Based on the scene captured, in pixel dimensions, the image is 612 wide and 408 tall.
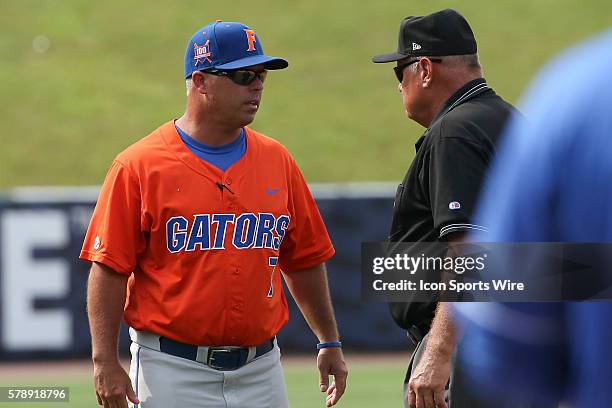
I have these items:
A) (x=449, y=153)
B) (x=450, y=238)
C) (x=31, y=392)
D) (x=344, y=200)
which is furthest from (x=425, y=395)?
(x=344, y=200)

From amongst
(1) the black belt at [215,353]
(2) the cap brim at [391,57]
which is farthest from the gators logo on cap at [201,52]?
(1) the black belt at [215,353]

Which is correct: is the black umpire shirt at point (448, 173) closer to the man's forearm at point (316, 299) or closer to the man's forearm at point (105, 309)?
the man's forearm at point (316, 299)

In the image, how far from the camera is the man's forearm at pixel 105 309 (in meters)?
4.23

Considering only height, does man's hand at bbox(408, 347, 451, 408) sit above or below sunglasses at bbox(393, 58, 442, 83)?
below

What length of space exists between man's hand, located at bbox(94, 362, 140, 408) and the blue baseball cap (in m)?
1.25

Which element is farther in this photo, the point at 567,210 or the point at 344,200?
the point at 344,200

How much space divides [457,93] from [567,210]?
2.67 m

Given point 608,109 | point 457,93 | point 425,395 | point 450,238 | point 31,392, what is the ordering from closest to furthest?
point 608,109, point 425,395, point 450,238, point 457,93, point 31,392

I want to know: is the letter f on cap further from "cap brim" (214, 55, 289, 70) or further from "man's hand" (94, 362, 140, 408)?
"man's hand" (94, 362, 140, 408)

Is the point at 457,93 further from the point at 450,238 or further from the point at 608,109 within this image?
the point at 608,109

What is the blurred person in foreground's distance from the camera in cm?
169

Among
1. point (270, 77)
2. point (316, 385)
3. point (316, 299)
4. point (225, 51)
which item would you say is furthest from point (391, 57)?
point (270, 77)

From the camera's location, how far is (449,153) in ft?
12.8

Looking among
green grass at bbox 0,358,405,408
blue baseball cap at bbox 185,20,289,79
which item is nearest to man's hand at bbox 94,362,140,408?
blue baseball cap at bbox 185,20,289,79
